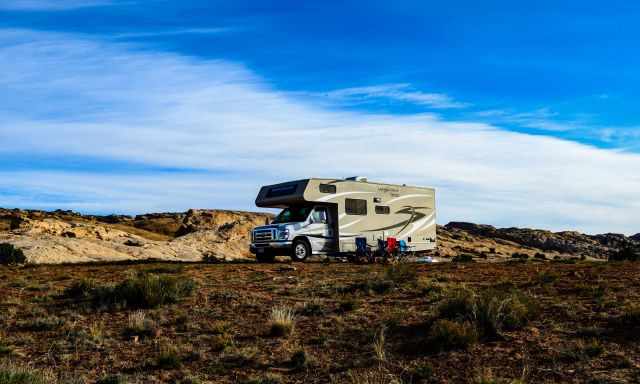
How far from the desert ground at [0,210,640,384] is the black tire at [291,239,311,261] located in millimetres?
6470

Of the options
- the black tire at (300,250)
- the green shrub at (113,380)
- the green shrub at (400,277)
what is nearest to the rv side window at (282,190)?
the black tire at (300,250)

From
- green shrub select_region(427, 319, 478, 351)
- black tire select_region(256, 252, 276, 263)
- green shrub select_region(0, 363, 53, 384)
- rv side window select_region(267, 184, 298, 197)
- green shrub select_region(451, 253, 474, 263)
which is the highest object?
rv side window select_region(267, 184, 298, 197)

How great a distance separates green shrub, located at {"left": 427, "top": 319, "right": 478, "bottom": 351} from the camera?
30.0 ft

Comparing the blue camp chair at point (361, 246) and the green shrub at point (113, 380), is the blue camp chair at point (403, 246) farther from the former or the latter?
the green shrub at point (113, 380)

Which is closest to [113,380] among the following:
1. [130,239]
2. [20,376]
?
[20,376]

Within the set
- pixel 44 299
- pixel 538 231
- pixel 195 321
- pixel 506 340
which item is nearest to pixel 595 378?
pixel 506 340

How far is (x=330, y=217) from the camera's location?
→ 2459 cm

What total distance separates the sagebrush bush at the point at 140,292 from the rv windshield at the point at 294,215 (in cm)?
1018

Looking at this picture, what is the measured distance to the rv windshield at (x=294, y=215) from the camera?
24.0m

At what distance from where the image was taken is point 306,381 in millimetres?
8367

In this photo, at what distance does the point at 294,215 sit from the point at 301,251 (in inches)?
62.0

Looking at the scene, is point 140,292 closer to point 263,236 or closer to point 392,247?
point 263,236

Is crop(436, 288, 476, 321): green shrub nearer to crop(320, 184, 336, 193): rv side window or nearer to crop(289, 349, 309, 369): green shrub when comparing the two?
crop(289, 349, 309, 369): green shrub

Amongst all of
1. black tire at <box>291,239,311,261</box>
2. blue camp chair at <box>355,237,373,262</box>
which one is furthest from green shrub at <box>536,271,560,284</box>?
black tire at <box>291,239,311,261</box>
